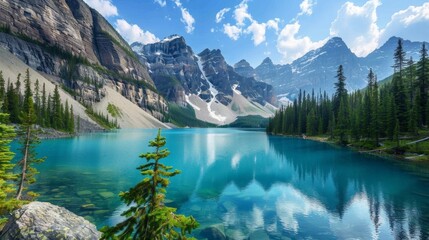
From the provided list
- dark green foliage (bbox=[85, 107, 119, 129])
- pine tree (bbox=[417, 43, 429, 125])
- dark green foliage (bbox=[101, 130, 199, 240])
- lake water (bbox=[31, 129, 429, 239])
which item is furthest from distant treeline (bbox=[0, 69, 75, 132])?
pine tree (bbox=[417, 43, 429, 125])

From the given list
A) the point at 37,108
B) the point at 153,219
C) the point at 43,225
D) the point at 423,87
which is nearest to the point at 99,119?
the point at 37,108

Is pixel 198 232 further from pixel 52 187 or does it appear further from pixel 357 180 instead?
pixel 357 180

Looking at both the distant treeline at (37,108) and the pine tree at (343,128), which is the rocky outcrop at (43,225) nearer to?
the pine tree at (343,128)

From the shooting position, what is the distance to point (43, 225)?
10.6 metres

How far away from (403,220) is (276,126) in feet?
453

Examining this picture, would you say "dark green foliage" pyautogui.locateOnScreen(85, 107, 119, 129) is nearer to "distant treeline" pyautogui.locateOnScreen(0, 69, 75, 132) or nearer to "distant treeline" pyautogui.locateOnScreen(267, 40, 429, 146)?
"distant treeline" pyautogui.locateOnScreen(0, 69, 75, 132)

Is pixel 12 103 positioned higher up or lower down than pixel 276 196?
higher up

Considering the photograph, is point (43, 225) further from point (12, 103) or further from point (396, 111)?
point (12, 103)

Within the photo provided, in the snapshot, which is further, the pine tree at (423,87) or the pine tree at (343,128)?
the pine tree at (343,128)

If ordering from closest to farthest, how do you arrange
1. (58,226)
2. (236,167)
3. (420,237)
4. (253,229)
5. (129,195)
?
(129,195), (58,226), (420,237), (253,229), (236,167)

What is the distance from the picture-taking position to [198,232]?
18875 millimetres

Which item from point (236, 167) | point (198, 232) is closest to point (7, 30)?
point (236, 167)

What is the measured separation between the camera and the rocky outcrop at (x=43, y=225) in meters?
10.1

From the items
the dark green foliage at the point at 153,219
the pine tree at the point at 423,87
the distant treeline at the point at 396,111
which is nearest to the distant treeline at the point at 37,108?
the dark green foliage at the point at 153,219
